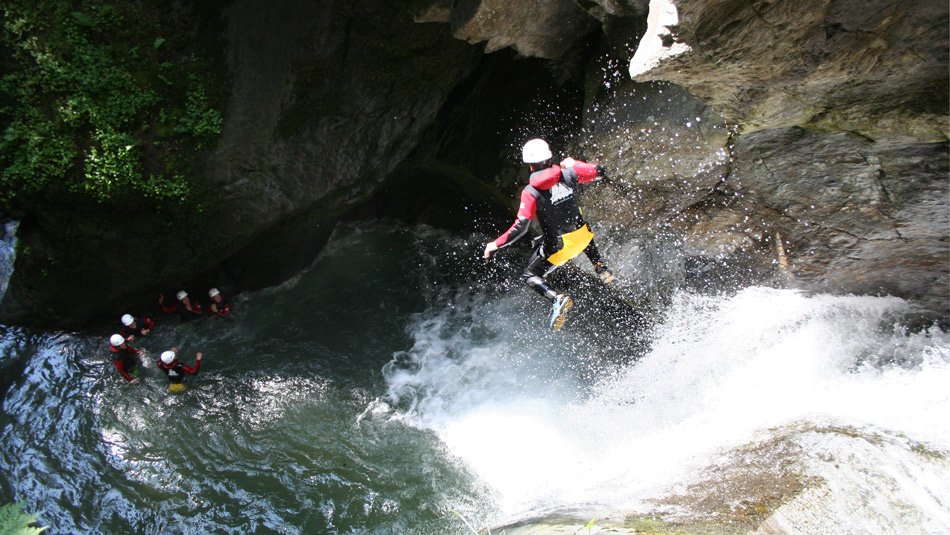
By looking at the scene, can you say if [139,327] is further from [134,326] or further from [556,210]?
[556,210]

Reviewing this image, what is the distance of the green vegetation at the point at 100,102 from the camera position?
777cm

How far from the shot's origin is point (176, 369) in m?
9.22

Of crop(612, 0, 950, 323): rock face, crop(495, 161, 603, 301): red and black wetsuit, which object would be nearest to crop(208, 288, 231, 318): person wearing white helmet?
crop(495, 161, 603, 301): red and black wetsuit

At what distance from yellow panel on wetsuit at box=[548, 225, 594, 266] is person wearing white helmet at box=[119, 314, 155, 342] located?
7.15 metres

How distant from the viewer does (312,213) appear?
10.1m

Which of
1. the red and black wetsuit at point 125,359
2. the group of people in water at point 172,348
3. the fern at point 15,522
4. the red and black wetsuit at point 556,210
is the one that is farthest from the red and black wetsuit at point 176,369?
the red and black wetsuit at point 556,210

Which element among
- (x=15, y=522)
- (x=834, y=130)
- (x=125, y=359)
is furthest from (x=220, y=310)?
(x=834, y=130)

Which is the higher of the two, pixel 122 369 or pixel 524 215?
pixel 524 215

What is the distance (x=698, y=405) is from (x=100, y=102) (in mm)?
9067

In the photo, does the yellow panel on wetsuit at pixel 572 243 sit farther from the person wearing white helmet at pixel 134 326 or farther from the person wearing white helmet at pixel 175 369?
the person wearing white helmet at pixel 134 326

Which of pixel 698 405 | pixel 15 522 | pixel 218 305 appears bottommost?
pixel 15 522

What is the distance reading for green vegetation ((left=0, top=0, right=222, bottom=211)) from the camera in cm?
777

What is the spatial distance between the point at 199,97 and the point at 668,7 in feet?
21.4

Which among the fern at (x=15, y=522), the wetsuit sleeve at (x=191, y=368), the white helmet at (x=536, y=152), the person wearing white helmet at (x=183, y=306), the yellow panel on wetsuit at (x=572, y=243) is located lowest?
the fern at (x=15, y=522)
